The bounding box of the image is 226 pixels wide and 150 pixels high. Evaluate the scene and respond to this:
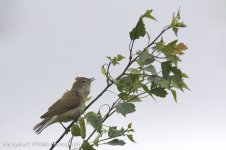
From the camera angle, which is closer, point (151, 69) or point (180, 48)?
point (151, 69)

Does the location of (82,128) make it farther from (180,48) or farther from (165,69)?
(180,48)

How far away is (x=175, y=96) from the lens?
4.38 m

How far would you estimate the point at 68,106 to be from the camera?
27.9 ft

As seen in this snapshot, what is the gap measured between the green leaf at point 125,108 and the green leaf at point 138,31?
55cm

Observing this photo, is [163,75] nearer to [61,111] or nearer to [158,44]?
[158,44]

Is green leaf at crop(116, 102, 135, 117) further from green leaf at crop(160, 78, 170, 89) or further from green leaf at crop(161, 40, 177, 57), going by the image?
green leaf at crop(161, 40, 177, 57)

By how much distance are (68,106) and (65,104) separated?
1.14 feet

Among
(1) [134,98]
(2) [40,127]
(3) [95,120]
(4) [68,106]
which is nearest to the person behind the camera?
(3) [95,120]

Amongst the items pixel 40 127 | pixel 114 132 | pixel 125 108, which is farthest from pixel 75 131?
pixel 40 127

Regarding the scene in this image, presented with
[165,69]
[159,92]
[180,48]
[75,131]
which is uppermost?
[180,48]

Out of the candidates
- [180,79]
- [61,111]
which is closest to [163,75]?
[180,79]

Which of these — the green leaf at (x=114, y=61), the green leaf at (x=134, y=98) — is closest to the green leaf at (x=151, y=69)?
the green leaf at (x=134, y=98)

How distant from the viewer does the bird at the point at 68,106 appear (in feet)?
23.0

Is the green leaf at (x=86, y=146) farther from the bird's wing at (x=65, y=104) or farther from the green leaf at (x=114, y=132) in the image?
the bird's wing at (x=65, y=104)
